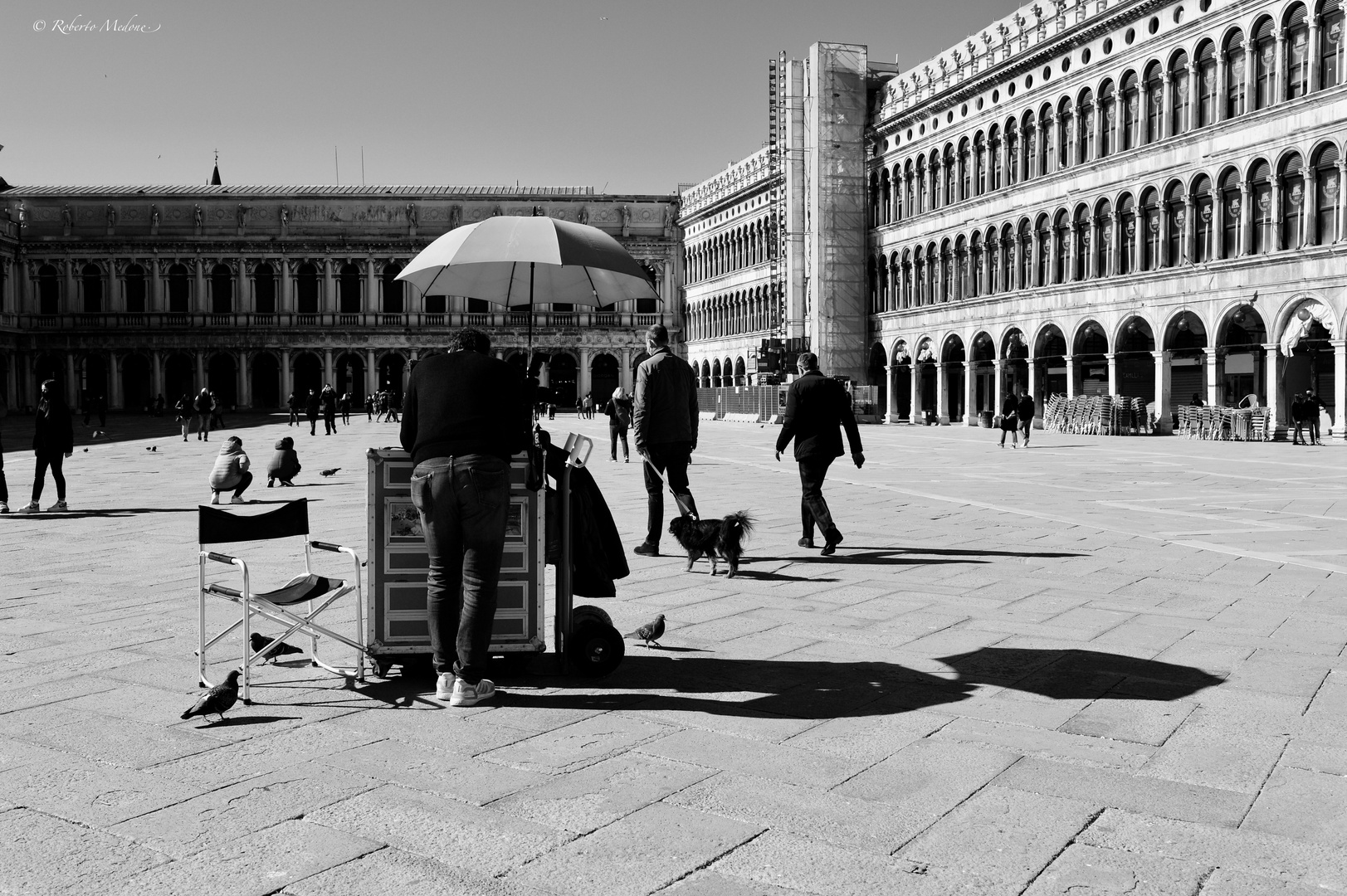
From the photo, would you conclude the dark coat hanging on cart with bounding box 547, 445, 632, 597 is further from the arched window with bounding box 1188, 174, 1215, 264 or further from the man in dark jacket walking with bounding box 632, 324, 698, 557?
the arched window with bounding box 1188, 174, 1215, 264

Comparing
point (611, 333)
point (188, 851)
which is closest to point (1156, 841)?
point (188, 851)

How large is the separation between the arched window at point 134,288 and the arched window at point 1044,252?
5604cm

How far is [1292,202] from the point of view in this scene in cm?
3125

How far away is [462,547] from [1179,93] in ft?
115

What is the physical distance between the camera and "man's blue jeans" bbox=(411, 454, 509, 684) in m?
4.93

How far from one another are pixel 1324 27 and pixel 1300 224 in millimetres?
4552

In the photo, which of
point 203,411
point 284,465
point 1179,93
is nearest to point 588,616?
point 284,465

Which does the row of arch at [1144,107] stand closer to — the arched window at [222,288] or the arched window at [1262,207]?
the arched window at [1262,207]

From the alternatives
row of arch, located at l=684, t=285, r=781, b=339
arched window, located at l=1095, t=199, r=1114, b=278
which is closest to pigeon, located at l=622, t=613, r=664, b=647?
arched window, located at l=1095, t=199, r=1114, b=278

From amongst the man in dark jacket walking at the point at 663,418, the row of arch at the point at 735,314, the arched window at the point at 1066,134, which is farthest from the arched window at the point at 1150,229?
the man in dark jacket walking at the point at 663,418

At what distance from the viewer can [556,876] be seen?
3268mm

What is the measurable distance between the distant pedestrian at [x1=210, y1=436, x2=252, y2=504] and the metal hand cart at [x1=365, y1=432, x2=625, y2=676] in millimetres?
9794

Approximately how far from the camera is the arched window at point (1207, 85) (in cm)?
3366

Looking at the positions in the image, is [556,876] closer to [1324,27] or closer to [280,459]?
[280,459]
